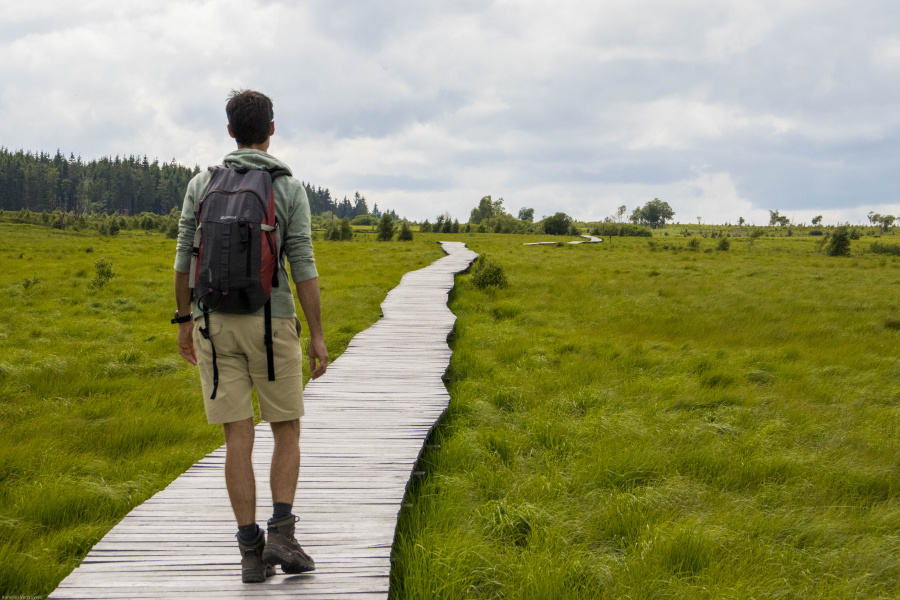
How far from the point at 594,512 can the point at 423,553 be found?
142 centimetres

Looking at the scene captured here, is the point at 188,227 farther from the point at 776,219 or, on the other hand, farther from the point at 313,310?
the point at 776,219

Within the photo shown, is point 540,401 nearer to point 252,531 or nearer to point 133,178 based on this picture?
point 252,531

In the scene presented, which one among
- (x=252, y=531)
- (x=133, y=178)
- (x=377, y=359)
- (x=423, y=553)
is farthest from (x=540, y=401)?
(x=133, y=178)

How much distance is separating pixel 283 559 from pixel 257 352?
104cm

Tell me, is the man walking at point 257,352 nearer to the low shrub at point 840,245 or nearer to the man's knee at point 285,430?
the man's knee at point 285,430

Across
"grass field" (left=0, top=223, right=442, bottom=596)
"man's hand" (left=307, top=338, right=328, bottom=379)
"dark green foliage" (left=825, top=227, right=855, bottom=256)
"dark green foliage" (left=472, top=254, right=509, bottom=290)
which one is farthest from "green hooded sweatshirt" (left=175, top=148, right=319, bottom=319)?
"dark green foliage" (left=825, top=227, right=855, bottom=256)

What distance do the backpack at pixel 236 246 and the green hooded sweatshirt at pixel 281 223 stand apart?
6cm

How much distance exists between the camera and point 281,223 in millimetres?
2650

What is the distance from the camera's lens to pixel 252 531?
104 inches

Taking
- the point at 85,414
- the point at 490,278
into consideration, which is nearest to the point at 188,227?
the point at 85,414

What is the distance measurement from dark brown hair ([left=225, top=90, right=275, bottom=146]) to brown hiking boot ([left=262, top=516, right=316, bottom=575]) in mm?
1924

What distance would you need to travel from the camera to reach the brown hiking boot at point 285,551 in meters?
2.65

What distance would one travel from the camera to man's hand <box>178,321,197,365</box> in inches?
111

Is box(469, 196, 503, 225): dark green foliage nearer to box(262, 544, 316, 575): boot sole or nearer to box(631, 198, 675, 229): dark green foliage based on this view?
box(631, 198, 675, 229): dark green foliage
